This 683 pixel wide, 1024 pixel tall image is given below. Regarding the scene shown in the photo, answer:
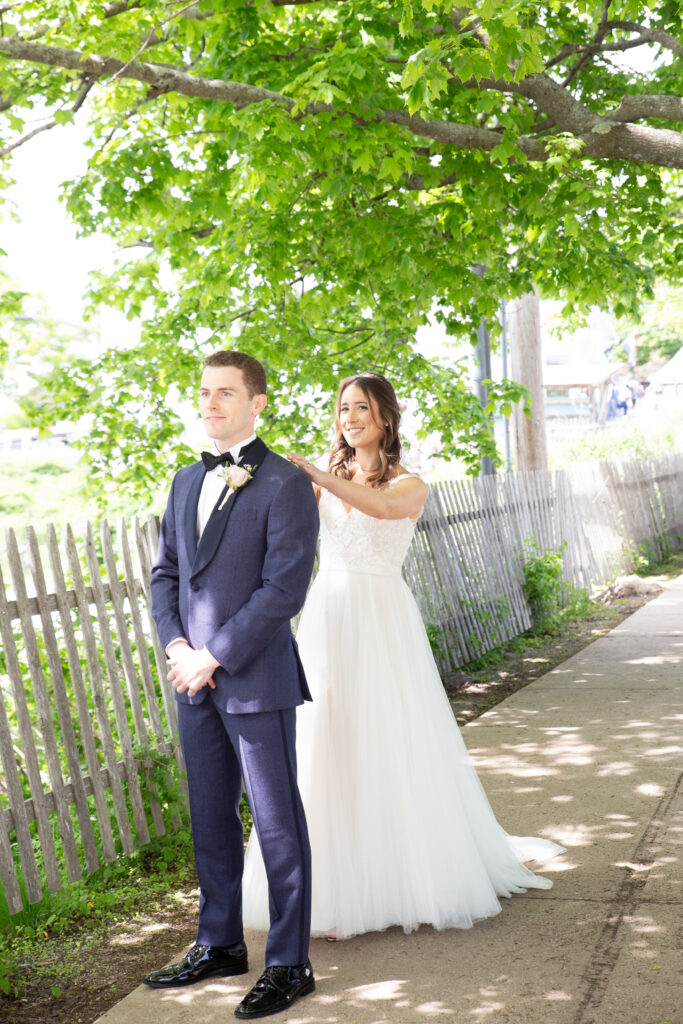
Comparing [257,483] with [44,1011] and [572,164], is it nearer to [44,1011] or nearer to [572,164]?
[44,1011]

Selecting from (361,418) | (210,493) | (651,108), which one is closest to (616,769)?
(361,418)

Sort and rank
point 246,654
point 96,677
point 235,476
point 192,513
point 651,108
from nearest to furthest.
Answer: point 246,654, point 235,476, point 192,513, point 96,677, point 651,108

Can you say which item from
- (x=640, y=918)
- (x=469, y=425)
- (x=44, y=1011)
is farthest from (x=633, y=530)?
(x=44, y=1011)

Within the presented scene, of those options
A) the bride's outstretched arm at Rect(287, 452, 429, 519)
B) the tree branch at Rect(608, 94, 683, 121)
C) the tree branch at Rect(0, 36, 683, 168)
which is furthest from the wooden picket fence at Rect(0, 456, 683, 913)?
the tree branch at Rect(608, 94, 683, 121)

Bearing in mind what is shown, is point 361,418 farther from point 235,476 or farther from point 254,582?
point 254,582

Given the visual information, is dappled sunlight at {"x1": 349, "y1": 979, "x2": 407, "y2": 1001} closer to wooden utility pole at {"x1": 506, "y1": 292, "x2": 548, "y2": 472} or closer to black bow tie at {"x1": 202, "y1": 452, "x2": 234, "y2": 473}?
black bow tie at {"x1": 202, "y1": 452, "x2": 234, "y2": 473}

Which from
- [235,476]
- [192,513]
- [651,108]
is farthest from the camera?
[651,108]

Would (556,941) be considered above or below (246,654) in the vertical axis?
below

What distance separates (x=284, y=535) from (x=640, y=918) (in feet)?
6.64

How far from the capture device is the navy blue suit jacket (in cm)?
339

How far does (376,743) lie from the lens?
4.06 meters

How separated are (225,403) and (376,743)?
1.46 meters

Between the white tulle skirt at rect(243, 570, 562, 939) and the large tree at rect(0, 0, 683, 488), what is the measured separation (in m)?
2.81

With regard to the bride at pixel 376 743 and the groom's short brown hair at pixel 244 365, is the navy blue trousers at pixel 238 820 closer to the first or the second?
the bride at pixel 376 743
